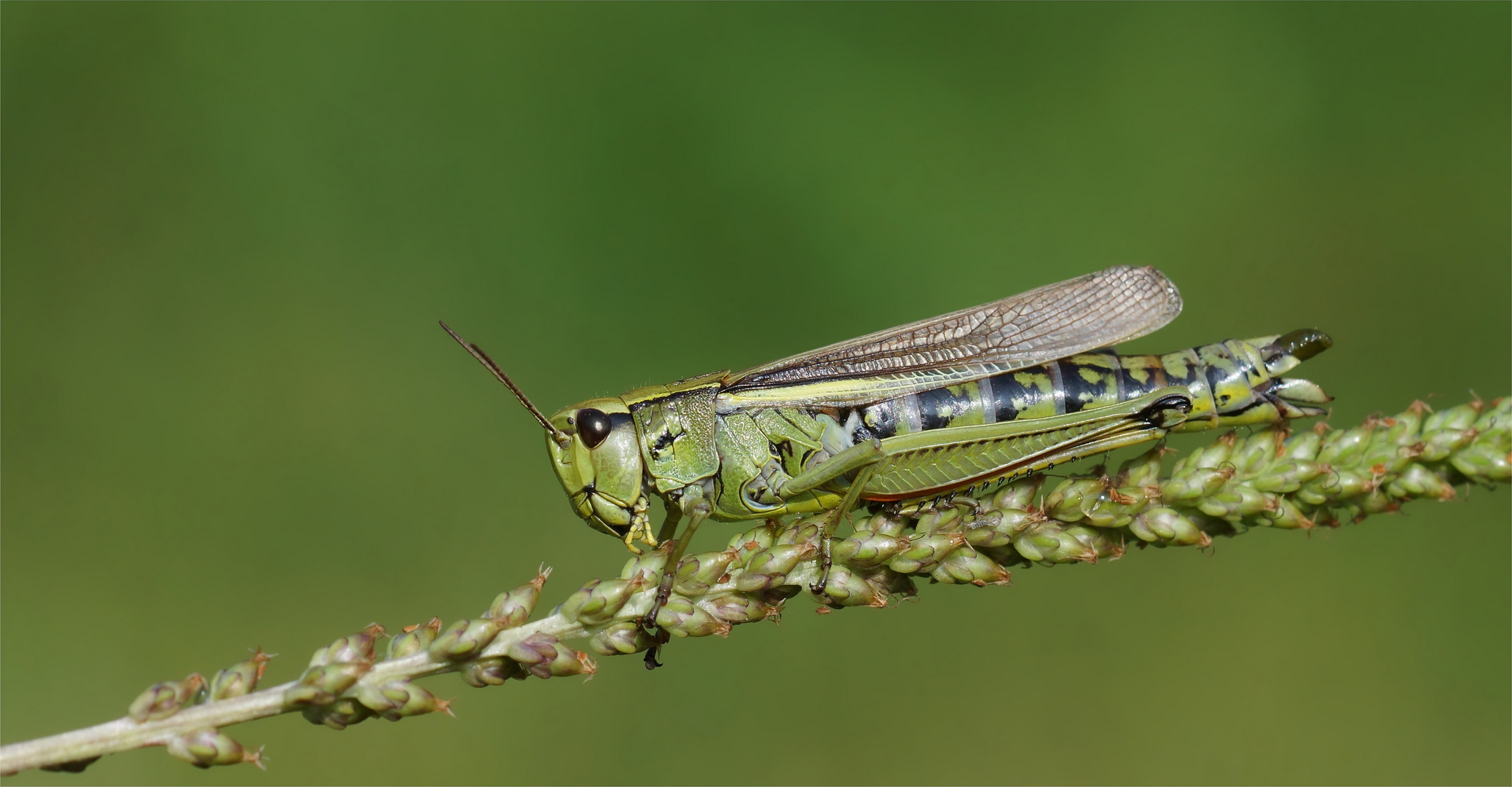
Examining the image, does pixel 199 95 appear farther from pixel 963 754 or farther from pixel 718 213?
pixel 963 754

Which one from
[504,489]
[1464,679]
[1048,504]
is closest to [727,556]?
[1048,504]

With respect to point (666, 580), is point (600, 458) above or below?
above

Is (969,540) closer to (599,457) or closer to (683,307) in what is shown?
(599,457)

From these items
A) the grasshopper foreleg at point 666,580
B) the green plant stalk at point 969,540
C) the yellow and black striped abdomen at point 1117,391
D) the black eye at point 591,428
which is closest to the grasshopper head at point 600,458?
the black eye at point 591,428

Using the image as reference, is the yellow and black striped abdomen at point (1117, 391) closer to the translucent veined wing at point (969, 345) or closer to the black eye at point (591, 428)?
the translucent veined wing at point (969, 345)

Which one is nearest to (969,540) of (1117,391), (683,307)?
(1117,391)

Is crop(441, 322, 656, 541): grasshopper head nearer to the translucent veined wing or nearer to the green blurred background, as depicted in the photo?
the translucent veined wing

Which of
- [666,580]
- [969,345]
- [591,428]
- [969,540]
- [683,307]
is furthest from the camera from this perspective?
[683,307]
